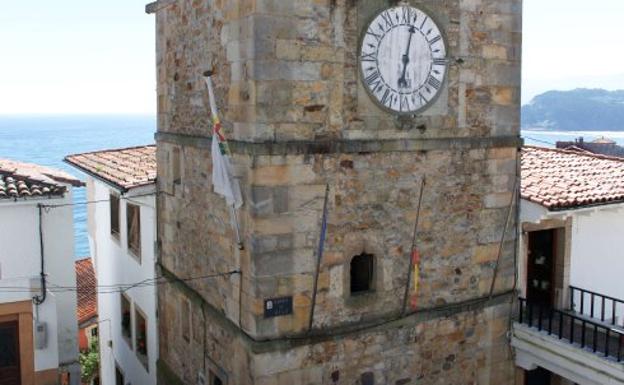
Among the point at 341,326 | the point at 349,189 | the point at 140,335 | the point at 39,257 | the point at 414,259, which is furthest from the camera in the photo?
the point at 140,335

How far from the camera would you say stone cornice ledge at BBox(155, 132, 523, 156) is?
9.43 m

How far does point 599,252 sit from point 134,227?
9.59 meters

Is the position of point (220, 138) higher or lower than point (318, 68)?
lower

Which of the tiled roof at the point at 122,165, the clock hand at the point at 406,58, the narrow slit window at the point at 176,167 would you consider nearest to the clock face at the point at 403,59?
the clock hand at the point at 406,58

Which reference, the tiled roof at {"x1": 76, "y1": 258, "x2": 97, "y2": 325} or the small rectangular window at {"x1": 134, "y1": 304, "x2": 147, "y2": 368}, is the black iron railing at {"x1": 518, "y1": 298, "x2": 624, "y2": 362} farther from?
the tiled roof at {"x1": 76, "y1": 258, "x2": 97, "y2": 325}

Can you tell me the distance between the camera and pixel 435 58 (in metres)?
10.6

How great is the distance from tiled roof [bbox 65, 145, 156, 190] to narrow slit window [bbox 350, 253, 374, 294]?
5105 millimetres

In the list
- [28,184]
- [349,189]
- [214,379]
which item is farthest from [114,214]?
[349,189]

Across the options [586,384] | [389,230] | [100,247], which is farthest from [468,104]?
[100,247]

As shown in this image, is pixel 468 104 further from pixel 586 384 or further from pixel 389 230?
pixel 586 384

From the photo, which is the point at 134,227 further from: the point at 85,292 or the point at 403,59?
the point at 85,292

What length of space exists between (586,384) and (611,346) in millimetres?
853

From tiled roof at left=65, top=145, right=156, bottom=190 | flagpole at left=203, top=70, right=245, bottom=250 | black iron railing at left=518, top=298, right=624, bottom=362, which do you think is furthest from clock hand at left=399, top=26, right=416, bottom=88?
tiled roof at left=65, top=145, right=156, bottom=190

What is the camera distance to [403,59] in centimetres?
1029
